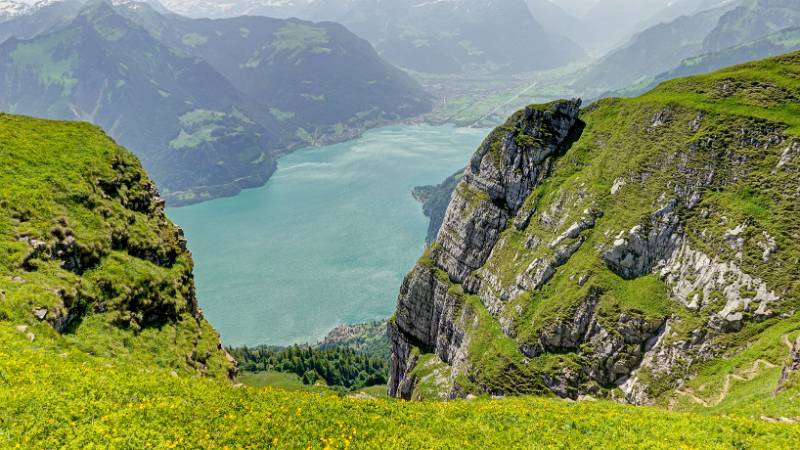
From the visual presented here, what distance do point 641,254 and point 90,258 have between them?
7106 cm

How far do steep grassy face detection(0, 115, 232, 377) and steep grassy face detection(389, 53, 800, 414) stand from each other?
160 ft

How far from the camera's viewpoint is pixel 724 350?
2191 inches

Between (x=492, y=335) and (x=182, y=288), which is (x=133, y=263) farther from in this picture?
(x=492, y=335)

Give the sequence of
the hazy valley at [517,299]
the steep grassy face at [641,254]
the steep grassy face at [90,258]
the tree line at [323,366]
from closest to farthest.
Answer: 1. the hazy valley at [517,299]
2. the steep grassy face at [90,258]
3. the steep grassy face at [641,254]
4. the tree line at [323,366]

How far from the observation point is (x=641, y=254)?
71.5m

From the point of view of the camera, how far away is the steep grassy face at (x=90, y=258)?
109ft

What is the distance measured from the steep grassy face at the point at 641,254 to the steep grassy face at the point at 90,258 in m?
48.7

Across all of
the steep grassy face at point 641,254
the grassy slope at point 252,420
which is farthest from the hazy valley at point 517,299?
the steep grassy face at point 641,254

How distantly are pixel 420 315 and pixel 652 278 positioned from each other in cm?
5610

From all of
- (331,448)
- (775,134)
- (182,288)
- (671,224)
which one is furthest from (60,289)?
(775,134)

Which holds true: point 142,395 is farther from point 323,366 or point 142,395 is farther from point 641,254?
point 323,366

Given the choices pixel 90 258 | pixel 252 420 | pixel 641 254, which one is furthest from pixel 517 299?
pixel 252 420

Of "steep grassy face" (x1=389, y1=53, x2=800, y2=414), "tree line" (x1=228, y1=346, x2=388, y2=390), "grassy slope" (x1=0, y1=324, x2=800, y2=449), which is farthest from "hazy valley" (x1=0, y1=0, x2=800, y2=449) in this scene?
"tree line" (x1=228, y1=346, x2=388, y2=390)

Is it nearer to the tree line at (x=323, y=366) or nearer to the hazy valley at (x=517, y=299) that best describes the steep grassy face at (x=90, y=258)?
the hazy valley at (x=517, y=299)
